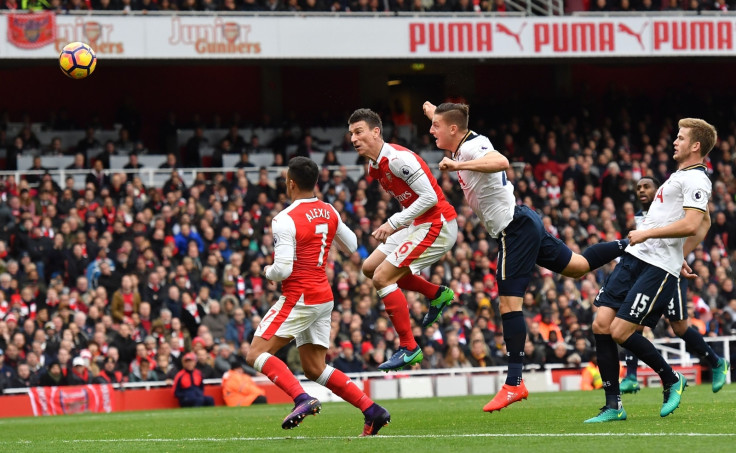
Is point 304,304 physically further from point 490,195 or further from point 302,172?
point 490,195

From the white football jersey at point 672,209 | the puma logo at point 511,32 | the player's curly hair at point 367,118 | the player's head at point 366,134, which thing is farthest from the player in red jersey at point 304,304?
the puma logo at point 511,32

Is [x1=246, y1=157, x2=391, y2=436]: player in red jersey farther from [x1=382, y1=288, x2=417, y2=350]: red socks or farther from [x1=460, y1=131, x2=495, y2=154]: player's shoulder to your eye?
[x1=382, y1=288, x2=417, y2=350]: red socks

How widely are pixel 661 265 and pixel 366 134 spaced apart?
271cm

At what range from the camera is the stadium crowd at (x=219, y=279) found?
1941 cm

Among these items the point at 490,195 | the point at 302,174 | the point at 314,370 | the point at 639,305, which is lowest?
the point at 314,370

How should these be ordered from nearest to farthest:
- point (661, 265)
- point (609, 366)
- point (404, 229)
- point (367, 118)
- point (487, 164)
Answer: point (487, 164) < point (661, 265) < point (609, 366) < point (367, 118) < point (404, 229)

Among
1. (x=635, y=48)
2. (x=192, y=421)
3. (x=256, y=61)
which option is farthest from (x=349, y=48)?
(x=192, y=421)

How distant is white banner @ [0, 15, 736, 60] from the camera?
81.6 ft

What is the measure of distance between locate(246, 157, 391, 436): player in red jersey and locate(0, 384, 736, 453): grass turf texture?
0.40m

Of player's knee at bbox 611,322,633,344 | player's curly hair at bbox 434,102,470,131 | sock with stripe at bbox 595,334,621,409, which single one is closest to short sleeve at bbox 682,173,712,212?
player's knee at bbox 611,322,633,344

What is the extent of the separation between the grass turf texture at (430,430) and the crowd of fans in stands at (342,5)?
11152mm

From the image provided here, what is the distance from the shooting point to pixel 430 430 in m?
10.4

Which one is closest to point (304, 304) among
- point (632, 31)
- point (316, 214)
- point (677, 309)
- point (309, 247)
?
point (309, 247)

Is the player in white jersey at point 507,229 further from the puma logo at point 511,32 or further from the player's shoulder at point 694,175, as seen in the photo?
the puma logo at point 511,32
